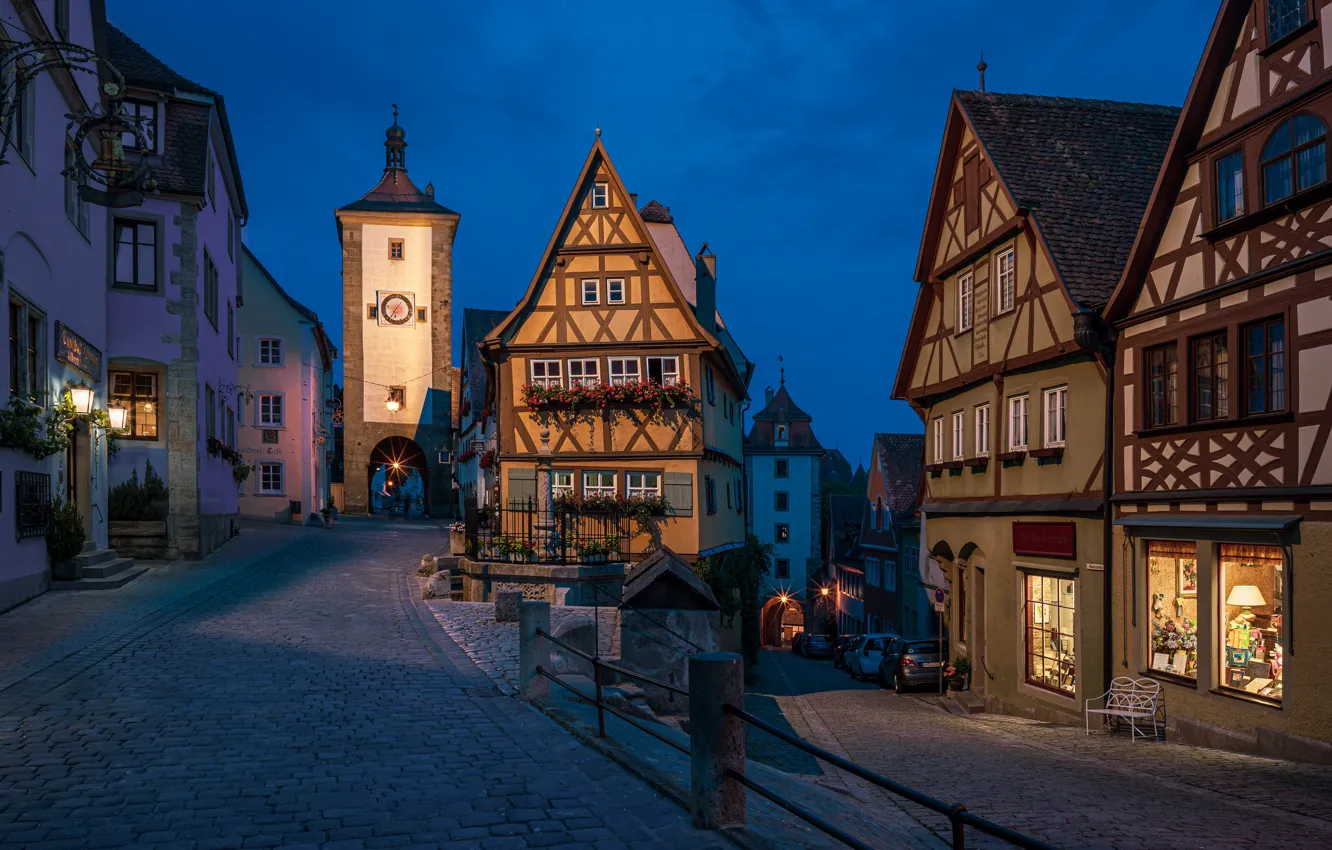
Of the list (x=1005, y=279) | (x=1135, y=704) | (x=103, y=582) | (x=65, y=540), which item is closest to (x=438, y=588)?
(x=103, y=582)

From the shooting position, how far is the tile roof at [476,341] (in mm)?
47125

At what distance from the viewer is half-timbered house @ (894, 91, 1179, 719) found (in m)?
18.2

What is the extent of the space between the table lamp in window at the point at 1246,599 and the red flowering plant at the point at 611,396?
50.4 feet

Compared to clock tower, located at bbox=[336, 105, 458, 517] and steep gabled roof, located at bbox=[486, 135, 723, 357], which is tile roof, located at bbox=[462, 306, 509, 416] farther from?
steep gabled roof, located at bbox=[486, 135, 723, 357]

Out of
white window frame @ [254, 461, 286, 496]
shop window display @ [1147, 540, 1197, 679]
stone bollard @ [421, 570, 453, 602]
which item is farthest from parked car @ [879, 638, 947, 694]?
white window frame @ [254, 461, 286, 496]

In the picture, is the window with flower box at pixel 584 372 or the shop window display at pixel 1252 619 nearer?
the shop window display at pixel 1252 619

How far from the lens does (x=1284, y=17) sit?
1393 cm

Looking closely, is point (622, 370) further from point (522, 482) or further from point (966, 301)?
point (966, 301)

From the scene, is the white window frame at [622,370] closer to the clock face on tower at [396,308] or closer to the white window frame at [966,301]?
the white window frame at [966,301]

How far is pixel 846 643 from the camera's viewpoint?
41.4m

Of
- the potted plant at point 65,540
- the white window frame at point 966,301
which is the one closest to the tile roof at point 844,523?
the white window frame at point 966,301

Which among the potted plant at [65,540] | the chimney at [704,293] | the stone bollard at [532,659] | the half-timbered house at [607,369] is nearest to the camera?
the stone bollard at [532,659]

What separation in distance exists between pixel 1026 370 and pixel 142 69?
20902 millimetres

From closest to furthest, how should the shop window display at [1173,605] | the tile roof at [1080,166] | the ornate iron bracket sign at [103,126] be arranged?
the ornate iron bracket sign at [103,126] → the shop window display at [1173,605] → the tile roof at [1080,166]
